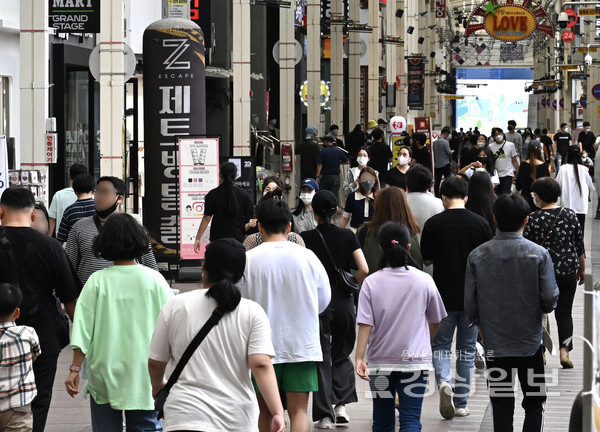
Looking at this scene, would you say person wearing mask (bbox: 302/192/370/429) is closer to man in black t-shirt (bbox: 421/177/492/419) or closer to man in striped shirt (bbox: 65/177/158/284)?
man in black t-shirt (bbox: 421/177/492/419)

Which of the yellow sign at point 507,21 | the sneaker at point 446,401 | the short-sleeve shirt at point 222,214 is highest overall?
the yellow sign at point 507,21

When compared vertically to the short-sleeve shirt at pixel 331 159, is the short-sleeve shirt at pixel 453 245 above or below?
below

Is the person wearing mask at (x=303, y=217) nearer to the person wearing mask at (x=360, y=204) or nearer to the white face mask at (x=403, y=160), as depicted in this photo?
the person wearing mask at (x=360, y=204)

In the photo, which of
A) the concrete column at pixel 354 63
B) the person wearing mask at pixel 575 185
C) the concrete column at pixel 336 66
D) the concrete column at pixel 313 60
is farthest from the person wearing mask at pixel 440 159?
the person wearing mask at pixel 575 185

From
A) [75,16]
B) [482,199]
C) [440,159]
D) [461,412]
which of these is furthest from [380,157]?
[461,412]

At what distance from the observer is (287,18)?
28047 mm

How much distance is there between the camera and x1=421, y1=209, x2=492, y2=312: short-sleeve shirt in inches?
371

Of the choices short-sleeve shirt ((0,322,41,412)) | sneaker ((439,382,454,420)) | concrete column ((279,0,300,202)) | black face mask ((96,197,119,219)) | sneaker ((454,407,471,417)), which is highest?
concrete column ((279,0,300,202))

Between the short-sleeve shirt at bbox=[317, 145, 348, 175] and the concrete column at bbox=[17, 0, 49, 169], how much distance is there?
11.8 m

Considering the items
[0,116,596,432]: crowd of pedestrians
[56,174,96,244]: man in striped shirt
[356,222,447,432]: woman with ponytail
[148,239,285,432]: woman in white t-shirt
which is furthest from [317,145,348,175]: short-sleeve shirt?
[148,239,285,432]: woman in white t-shirt

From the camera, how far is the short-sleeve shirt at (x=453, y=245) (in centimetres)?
941

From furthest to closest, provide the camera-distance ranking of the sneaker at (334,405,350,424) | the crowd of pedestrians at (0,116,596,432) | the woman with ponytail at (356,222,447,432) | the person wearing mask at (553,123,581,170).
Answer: the person wearing mask at (553,123,581,170)
the sneaker at (334,405,350,424)
the woman with ponytail at (356,222,447,432)
the crowd of pedestrians at (0,116,596,432)

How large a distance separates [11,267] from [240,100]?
51.6 feet

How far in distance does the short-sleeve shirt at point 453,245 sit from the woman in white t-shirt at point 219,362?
13.1ft
